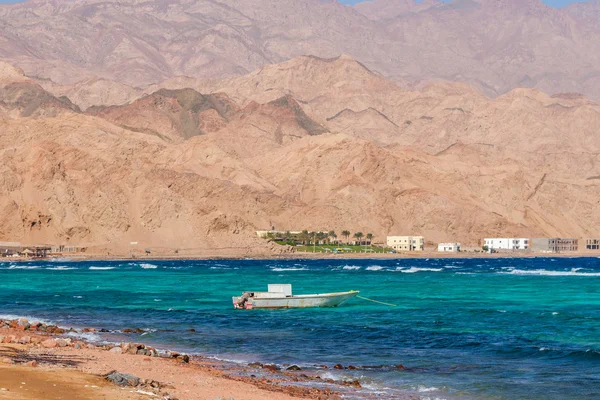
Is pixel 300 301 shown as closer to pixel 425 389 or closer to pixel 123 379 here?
pixel 425 389

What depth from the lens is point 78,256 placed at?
193875mm

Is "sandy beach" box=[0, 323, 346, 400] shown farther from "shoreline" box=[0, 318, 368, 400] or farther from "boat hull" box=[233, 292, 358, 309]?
"boat hull" box=[233, 292, 358, 309]

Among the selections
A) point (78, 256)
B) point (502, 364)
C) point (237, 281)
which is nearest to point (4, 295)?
point (237, 281)

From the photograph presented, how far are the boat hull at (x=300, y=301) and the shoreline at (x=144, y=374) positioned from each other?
89.6 ft

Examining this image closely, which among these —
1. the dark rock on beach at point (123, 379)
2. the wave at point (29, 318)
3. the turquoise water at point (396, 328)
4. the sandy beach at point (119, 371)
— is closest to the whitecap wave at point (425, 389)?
the turquoise water at point (396, 328)

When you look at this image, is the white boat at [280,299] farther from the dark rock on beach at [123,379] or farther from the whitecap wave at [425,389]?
the dark rock on beach at [123,379]

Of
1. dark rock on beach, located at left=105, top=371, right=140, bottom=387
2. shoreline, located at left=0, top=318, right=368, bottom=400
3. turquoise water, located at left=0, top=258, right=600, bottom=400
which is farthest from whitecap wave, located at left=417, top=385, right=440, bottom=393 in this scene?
dark rock on beach, located at left=105, top=371, right=140, bottom=387

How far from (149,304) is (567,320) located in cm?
3481

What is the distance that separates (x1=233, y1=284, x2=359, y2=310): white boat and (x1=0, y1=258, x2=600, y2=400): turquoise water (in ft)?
4.87

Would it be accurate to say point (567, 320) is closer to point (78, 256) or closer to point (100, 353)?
point (100, 353)

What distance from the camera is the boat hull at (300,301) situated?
7438cm

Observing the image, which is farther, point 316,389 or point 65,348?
point 65,348

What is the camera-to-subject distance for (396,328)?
59312 mm

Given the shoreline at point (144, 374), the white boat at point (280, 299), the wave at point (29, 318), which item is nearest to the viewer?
the shoreline at point (144, 374)
